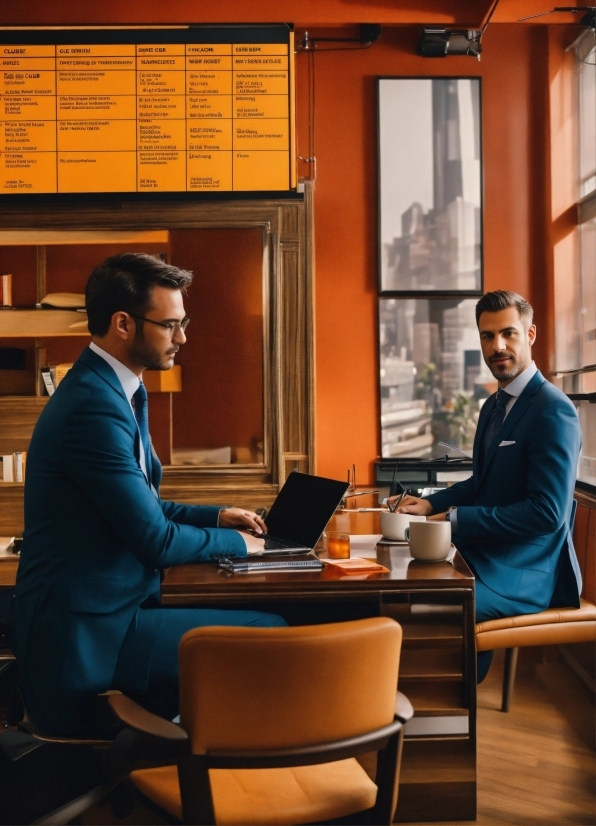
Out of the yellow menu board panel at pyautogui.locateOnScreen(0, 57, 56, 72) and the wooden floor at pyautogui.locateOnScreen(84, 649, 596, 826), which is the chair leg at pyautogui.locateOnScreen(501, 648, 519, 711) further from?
the yellow menu board panel at pyautogui.locateOnScreen(0, 57, 56, 72)

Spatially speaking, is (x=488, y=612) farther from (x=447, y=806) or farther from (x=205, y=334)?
(x=205, y=334)

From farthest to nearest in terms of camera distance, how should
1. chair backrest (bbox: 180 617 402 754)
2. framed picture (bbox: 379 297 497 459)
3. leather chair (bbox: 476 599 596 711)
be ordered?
framed picture (bbox: 379 297 497 459) → leather chair (bbox: 476 599 596 711) → chair backrest (bbox: 180 617 402 754)

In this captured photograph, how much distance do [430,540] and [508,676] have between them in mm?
1310

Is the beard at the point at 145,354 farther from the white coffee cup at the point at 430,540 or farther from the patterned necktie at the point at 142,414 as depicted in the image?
the white coffee cup at the point at 430,540

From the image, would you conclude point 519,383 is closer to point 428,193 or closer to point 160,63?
point 428,193

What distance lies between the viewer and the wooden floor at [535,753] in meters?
2.21

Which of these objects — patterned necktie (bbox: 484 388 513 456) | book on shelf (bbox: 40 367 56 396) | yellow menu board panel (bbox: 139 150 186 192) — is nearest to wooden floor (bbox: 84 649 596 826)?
patterned necktie (bbox: 484 388 513 456)

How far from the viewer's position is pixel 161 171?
3.48m

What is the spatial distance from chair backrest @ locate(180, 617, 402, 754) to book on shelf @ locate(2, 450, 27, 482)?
2487 mm

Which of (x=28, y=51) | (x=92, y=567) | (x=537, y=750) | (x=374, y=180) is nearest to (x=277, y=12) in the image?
(x=374, y=180)

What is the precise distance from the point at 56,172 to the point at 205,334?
0.98 m

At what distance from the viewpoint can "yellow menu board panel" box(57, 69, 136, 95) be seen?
3469 millimetres

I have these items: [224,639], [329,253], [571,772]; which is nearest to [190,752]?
[224,639]

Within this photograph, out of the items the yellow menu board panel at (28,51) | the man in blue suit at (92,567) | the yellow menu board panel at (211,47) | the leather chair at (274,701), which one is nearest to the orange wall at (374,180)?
the yellow menu board panel at (211,47)
